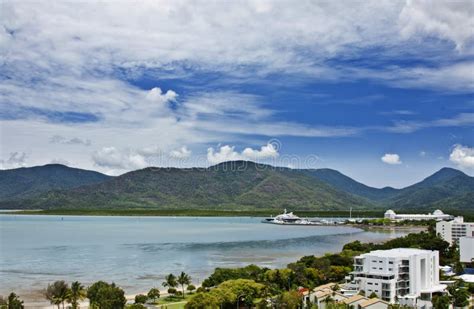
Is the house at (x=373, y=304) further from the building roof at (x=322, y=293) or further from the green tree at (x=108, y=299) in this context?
the green tree at (x=108, y=299)

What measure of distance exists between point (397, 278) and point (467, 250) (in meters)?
11.2

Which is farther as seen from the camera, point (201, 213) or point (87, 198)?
point (87, 198)

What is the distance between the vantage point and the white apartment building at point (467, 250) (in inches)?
1089

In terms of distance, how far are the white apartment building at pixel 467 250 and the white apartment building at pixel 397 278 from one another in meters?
8.94

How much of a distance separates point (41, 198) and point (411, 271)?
413 feet

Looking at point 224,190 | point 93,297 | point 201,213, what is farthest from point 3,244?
point 224,190

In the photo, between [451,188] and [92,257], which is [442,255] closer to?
[92,257]

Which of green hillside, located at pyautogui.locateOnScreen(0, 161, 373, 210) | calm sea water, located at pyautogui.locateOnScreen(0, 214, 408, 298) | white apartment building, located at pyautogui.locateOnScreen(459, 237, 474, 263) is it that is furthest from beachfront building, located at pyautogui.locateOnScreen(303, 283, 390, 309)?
green hillside, located at pyautogui.locateOnScreen(0, 161, 373, 210)

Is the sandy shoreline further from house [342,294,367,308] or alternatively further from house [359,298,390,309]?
house [359,298,390,309]

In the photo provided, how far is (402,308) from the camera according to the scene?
16.3 metres

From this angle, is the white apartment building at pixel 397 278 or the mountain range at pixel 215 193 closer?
the white apartment building at pixel 397 278

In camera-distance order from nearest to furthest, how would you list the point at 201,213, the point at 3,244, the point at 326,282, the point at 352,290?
the point at 352,290 → the point at 326,282 → the point at 3,244 → the point at 201,213

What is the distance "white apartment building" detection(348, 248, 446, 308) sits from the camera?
18.5 meters

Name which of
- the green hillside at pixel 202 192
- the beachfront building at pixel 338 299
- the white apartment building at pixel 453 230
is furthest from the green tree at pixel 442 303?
the green hillside at pixel 202 192
